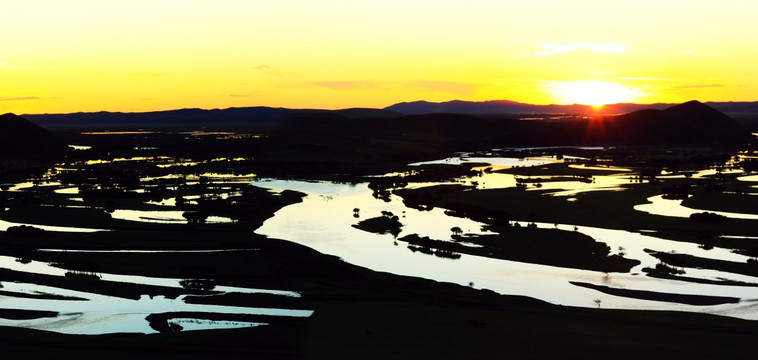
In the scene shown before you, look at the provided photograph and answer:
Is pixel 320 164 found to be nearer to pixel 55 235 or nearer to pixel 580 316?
pixel 55 235

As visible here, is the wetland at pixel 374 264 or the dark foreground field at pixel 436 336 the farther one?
the wetland at pixel 374 264

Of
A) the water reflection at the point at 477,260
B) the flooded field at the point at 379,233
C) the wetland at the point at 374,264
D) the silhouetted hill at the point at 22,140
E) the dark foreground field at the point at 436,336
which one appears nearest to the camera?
the dark foreground field at the point at 436,336

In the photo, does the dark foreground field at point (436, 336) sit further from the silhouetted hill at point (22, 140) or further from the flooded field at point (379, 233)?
the silhouetted hill at point (22, 140)

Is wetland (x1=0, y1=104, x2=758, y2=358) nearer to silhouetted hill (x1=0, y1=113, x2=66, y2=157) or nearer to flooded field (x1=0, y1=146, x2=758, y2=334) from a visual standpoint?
flooded field (x1=0, y1=146, x2=758, y2=334)

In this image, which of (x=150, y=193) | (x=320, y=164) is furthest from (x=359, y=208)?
(x=320, y=164)

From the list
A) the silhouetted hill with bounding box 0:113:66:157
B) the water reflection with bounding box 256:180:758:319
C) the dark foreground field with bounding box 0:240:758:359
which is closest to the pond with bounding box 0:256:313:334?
the dark foreground field with bounding box 0:240:758:359

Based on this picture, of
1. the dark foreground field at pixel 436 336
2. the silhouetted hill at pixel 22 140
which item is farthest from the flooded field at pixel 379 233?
the silhouetted hill at pixel 22 140

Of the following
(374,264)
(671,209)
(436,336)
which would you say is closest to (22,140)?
(671,209)

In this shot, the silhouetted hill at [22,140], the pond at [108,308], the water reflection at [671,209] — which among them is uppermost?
the silhouetted hill at [22,140]
